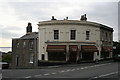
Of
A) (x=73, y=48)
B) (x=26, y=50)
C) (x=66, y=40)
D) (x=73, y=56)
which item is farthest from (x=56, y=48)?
(x=26, y=50)

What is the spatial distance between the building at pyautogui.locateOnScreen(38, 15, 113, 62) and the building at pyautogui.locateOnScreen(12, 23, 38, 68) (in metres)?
2.49

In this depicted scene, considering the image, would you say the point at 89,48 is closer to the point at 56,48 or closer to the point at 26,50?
the point at 56,48

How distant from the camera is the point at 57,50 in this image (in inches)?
1222

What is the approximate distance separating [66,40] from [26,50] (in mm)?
9824

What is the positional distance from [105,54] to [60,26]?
12.6m

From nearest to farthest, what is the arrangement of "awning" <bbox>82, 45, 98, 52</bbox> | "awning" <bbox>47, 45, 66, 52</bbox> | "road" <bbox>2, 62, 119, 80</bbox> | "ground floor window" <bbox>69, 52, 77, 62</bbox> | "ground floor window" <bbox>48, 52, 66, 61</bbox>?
"road" <bbox>2, 62, 119, 80</bbox>
"awning" <bbox>47, 45, 66, 52</bbox>
"ground floor window" <bbox>48, 52, 66, 61</bbox>
"awning" <bbox>82, 45, 98, 52</bbox>
"ground floor window" <bbox>69, 52, 77, 62</bbox>

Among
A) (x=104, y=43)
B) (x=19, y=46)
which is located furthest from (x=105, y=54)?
(x=19, y=46)

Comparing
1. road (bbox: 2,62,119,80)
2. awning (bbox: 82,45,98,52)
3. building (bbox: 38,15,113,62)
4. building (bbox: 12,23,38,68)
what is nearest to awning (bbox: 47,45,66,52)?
building (bbox: 38,15,113,62)

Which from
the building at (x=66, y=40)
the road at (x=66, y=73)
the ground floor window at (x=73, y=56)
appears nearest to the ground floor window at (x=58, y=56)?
the building at (x=66, y=40)

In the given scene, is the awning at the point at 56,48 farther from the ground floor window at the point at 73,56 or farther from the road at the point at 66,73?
the road at the point at 66,73

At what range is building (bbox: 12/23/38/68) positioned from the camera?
35406 mm

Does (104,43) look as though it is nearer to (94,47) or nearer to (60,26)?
(94,47)

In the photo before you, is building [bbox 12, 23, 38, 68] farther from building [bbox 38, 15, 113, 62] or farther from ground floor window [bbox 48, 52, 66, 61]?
ground floor window [bbox 48, 52, 66, 61]

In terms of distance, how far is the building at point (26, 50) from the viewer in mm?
35406
